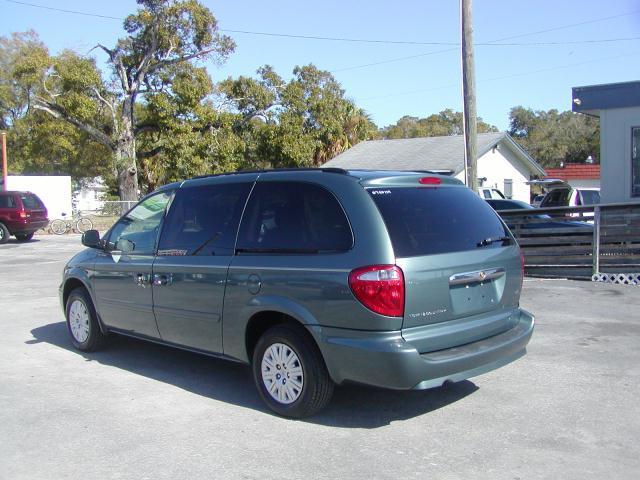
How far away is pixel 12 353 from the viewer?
7.41 meters

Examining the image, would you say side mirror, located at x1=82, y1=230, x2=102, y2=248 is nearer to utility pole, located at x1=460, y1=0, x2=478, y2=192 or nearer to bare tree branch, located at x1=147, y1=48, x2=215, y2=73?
utility pole, located at x1=460, y1=0, x2=478, y2=192

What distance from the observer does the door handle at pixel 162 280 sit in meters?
5.93

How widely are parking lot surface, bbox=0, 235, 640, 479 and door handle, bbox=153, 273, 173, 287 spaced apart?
942mm

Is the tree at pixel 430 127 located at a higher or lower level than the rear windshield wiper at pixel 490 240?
higher

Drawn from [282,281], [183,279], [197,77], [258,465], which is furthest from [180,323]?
[197,77]

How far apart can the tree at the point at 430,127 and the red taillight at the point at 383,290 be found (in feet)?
231

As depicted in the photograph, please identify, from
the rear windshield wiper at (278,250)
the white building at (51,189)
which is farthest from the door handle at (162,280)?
the white building at (51,189)

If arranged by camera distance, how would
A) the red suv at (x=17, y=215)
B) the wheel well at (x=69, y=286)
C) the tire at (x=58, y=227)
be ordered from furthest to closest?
the tire at (x=58, y=227)
the red suv at (x=17, y=215)
the wheel well at (x=69, y=286)

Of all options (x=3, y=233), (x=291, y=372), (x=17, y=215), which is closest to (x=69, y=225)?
(x=3, y=233)

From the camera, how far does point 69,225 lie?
2934 cm

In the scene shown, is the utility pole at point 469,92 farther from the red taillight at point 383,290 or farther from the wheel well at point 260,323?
the red taillight at point 383,290

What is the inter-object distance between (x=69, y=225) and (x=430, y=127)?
55691 mm

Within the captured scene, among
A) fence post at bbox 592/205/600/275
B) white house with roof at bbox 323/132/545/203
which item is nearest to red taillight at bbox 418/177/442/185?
fence post at bbox 592/205/600/275

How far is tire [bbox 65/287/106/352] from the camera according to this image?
718 cm
